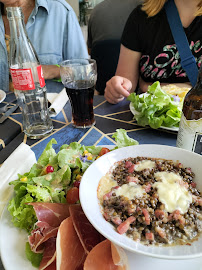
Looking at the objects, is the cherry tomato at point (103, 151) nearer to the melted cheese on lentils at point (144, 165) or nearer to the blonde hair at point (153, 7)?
the melted cheese on lentils at point (144, 165)

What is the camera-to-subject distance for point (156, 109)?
4.08 ft

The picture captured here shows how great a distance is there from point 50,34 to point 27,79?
1328 millimetres

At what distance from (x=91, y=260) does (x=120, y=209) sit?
15 cm

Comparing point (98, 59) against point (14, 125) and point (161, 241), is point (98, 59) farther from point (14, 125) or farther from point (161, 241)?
point (161, 241)

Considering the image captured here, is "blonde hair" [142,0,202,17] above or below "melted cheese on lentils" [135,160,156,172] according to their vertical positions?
above

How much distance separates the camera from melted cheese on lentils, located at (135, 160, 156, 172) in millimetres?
746

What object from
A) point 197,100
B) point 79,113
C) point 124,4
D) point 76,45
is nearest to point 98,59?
point 76,45

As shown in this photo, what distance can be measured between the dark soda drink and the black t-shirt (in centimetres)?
74

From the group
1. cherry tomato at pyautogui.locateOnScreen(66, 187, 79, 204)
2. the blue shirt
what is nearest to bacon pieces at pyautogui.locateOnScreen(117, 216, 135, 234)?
cherry tomato at pyautogui.locateOnScreen(66, 187, 79, 204)

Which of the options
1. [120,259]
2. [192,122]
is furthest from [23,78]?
[120,259]

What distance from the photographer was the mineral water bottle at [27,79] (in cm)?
109

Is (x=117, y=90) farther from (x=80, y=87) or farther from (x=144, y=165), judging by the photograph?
(x=144, y=165)

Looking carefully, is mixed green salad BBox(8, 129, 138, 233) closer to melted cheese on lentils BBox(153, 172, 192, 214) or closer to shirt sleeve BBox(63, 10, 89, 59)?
melted cheese on lentils BBox(153, 172, 192, 214)

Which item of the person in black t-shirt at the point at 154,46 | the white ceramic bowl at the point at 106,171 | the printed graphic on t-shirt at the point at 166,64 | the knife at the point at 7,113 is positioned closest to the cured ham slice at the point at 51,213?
the white ceramic bowl at the point at 106,171
